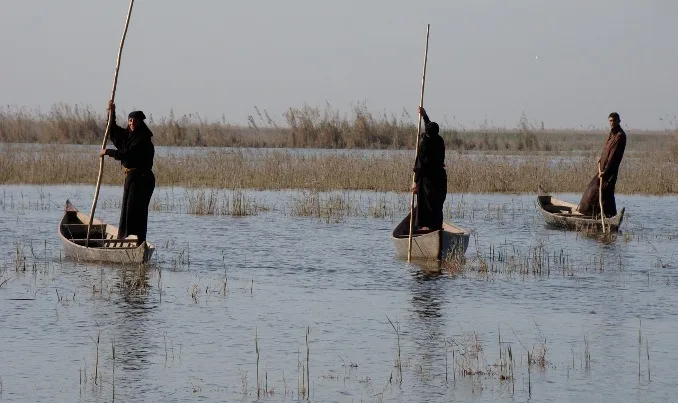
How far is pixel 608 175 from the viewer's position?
20.0 metres

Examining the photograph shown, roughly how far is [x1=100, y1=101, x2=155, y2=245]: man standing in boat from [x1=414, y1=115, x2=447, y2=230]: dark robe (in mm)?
3563

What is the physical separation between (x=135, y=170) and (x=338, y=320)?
4683 millimetres

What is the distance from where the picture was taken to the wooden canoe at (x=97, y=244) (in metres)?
14.8

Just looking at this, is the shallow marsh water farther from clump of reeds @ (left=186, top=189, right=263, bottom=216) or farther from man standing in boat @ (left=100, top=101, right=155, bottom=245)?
clump of reeds @ (left=186, top=189, right=263, bottom=216)

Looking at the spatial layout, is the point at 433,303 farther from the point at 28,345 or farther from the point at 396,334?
the point at 28,345

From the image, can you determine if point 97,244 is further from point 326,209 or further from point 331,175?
point 331,175

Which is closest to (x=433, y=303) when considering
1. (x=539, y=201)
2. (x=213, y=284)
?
(x=213, y=284)

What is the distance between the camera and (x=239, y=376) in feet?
29.9

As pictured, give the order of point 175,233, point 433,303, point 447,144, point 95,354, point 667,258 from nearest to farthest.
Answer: point 95,354
point 433,303
point 667,258
point 175,233
point 447,144

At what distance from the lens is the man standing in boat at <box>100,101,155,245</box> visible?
15.0 meters

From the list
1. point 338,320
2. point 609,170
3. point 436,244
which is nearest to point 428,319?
point 338,320

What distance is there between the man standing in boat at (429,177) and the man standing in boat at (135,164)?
3528 millimetres

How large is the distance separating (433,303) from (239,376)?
155 inches

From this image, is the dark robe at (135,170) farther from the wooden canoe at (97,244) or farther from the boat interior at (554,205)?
the boat interior at (554,205)
